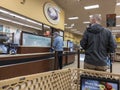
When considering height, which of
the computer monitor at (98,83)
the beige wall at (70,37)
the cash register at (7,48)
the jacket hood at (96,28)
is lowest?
the computer monitor at (98,83)

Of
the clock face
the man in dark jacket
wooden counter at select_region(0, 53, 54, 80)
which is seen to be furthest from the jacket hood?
the clock face

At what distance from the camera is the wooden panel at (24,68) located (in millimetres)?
3063

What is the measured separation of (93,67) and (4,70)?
182 centimetres

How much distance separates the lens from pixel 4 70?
9.90 ft

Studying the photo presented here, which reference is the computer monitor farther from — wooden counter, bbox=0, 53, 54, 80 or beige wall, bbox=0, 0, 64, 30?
beige wall, bbox=0, 0, 64, 30

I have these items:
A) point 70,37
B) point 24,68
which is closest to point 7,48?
point 24,68

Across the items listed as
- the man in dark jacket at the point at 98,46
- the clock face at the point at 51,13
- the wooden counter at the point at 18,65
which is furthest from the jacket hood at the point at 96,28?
the clock face at the point at 51,13

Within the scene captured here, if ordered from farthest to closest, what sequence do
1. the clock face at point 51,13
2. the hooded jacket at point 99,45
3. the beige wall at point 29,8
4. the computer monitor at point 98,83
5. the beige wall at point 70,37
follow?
1. the beige wall at point 70,37
2. the clock face at point 51,13
3. the beige wall at point 29,8
4. the hooded jacket at point 99,45
5. the computer monitor at point 98,83

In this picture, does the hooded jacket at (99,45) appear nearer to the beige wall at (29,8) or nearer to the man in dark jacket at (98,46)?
the man in dark jacket at (98,46)

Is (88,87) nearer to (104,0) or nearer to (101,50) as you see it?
(101,50)

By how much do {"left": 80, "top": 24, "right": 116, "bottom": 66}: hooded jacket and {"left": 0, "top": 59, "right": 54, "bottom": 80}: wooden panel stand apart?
1.74 metres

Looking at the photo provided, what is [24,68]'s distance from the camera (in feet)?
12.2

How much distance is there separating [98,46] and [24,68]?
2095 millimetres

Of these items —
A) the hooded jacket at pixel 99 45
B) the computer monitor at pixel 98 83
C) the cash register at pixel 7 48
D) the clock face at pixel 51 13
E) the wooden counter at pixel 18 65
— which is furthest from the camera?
the clock face at pixel 51 13
